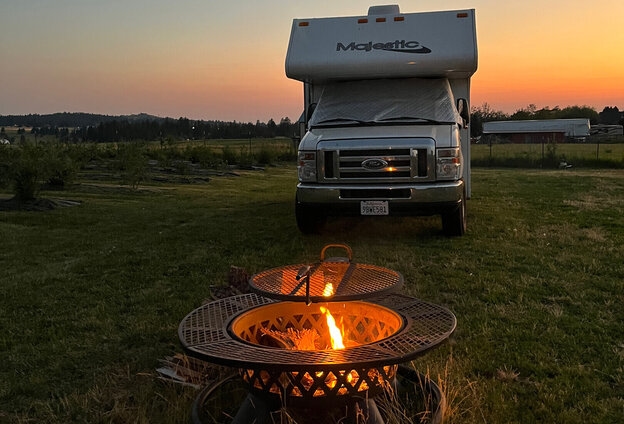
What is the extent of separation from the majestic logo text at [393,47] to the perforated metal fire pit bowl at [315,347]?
5634 millimetres

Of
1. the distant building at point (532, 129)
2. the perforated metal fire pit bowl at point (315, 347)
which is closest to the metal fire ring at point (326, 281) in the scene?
the perforated metal fire pit bowl at point (315, 347)

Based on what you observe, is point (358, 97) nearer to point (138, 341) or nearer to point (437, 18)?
point (437, 18)

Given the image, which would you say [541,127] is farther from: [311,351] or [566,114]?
[311,351]

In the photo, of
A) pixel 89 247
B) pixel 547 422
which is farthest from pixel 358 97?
pixel 547 422

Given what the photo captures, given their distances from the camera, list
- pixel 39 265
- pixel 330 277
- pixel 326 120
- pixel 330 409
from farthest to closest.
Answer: pixel 326 120 < pixel 39 265 < pixel 330 277 < pixel 330 409

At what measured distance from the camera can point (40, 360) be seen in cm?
353

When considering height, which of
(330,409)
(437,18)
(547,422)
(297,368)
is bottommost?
(547,422)

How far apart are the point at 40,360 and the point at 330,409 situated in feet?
7.26

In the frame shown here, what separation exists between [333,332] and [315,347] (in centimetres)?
12

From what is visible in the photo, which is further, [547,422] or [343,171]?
[343,171]

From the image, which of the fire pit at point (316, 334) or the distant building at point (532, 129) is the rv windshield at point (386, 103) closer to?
the fire pit at point (316, 334)

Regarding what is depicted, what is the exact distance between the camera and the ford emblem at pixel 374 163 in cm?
688

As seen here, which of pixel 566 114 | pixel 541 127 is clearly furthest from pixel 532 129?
pixel 566 114

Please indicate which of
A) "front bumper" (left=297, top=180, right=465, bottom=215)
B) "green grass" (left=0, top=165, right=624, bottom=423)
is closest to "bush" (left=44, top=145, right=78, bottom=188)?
"green grass" (left=0, top=165, right=624, bottom=423)
